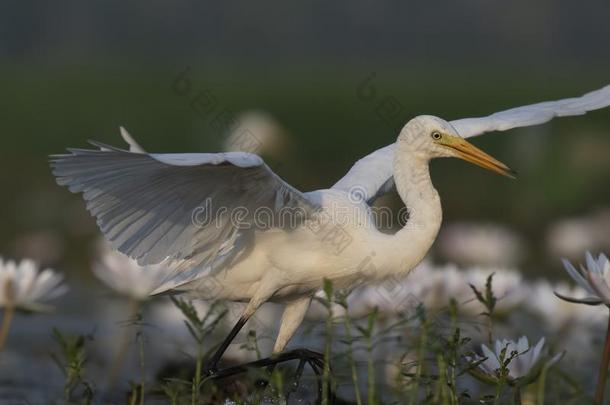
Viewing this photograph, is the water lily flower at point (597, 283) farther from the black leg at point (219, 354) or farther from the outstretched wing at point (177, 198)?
the black leg at point (219, 354)

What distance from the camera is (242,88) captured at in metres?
23.0

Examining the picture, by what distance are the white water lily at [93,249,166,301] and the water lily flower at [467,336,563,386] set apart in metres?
1.52

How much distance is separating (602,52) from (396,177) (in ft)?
182

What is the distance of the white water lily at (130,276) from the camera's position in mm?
4496

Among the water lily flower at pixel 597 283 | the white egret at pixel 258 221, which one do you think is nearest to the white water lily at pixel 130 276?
the white egret at pixel 258 221

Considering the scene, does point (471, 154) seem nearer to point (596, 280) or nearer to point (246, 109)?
point (596, 280)

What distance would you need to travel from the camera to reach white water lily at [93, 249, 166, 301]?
4496 mm

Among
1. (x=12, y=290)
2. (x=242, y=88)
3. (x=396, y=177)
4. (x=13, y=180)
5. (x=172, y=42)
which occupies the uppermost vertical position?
(x=172, y=42)

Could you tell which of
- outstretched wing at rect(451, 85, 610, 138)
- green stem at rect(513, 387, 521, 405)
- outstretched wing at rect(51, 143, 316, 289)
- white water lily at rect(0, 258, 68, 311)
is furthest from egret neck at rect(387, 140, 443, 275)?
white water lily at rect(0, 258, 68, 311)

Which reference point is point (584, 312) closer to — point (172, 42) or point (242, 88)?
point (242, 88)

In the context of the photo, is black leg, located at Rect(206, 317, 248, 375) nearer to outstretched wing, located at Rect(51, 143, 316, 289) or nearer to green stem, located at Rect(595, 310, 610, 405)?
outstretched wing, located at Rect(51, 143, 316, 289)

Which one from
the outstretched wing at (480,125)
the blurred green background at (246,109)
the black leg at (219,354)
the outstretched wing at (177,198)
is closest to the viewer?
the outstretched wing at (177,198)

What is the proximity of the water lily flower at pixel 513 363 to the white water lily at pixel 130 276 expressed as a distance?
152 centimetres

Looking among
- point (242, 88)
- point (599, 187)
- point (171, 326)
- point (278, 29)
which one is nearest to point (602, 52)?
point (278, 29)
